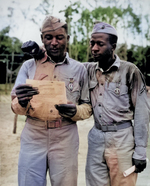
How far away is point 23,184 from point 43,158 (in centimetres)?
28

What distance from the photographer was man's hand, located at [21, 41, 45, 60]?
206 centimetres

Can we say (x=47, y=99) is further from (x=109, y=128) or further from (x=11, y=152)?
(x=11, y=152)

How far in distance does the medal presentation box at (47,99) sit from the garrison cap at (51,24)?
50 centimetres

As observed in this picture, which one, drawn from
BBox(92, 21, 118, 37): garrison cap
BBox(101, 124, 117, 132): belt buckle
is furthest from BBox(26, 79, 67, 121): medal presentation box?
BBox(92, 21, 118, 37): garrison cap

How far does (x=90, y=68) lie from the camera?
7.79ft

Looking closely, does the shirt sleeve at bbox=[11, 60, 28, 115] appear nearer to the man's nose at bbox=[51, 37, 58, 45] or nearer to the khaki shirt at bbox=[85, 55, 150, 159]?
the man's nose at bbox=[51, 37, 58, 45]

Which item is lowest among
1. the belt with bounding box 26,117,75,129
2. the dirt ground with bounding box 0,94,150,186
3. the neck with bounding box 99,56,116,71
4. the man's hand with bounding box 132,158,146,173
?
the dirt ground with bounding box 0,94,150,186

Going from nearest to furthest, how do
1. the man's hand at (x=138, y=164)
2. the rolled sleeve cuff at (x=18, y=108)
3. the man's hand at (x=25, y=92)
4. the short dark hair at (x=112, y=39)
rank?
1. the man's hand at (x=25, y=92)
2. the rolled sleeve cuff at (x=18, y=108)
3. the man's hand at (x=138, y=164)
4. the short dark hair at (x=112, y=39)

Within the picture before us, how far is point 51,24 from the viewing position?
2098 millimetres

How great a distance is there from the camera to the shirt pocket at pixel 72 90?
216 cm

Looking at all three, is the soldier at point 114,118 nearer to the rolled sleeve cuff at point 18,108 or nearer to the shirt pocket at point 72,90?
the shirt pocket at point 72,90

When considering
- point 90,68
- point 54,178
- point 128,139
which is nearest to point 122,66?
point 90,68

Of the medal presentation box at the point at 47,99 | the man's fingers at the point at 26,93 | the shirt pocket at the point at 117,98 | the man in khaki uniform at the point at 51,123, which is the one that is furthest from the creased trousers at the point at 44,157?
→ the shirt pocket at the point at 117,98

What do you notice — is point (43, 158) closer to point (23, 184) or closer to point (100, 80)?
point (23, 184)
